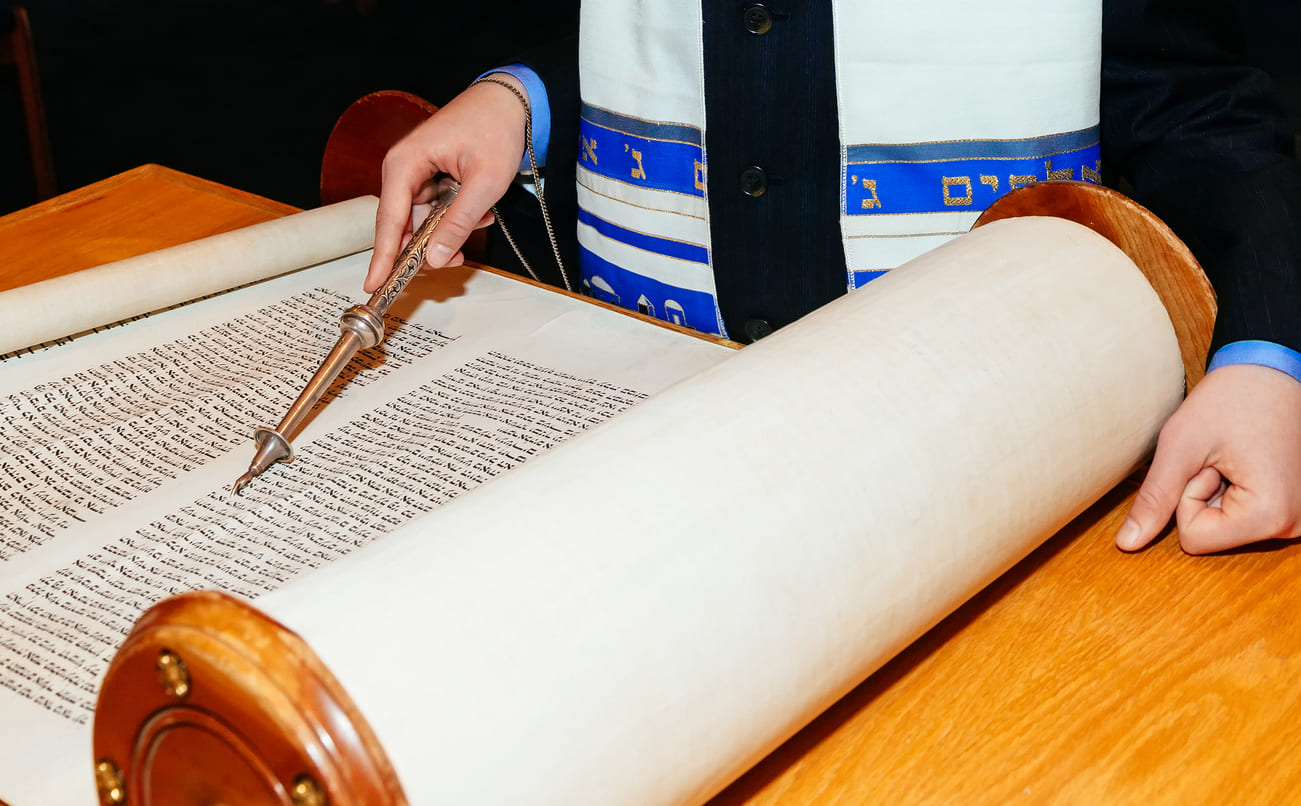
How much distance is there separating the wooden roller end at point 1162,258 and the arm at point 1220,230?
16 millimetres

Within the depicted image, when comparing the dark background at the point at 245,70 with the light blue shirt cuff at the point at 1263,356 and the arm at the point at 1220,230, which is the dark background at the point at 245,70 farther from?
the light blue shirt cuff at the point at 1263,356

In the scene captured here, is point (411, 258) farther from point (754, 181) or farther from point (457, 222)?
point (754, 181)

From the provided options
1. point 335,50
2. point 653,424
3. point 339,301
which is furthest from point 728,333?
point 335,50

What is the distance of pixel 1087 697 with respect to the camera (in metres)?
0.57

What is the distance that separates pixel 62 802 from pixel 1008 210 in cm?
61

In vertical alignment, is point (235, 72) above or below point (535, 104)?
below

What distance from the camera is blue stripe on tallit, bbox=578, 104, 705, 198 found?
100cm

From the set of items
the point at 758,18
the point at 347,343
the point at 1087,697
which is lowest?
the point at 1087,697

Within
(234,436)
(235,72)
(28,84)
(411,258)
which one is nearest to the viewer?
(234,436)

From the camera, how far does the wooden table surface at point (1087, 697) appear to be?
0.53 m

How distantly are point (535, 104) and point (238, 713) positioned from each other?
779 mm

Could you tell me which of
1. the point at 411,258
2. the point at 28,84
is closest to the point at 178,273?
the point at 411,258

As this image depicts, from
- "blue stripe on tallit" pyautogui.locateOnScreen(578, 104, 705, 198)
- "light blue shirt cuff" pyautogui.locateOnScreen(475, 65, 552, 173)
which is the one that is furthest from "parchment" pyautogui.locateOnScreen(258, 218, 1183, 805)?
"light blue shirt cuff" pyautogui.locateOnScreen(475, 65, 552, 173)

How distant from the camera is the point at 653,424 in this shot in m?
0.52
